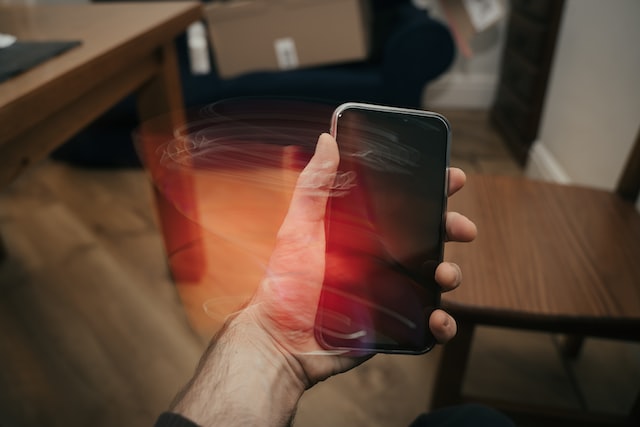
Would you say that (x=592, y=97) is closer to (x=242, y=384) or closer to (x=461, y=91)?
(x=461, y=91)

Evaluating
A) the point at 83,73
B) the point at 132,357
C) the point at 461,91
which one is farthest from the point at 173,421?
the point at 461,91

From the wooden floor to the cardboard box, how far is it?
0.73 metres

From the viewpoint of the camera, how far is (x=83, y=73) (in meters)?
0.65

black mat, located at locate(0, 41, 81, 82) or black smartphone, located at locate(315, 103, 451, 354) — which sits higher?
black mat, located at locate(0, 41, 81, 82)

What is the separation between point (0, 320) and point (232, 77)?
3.50 feet

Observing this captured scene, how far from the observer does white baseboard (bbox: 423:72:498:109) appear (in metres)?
2.46

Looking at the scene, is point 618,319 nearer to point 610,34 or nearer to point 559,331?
point 559,331

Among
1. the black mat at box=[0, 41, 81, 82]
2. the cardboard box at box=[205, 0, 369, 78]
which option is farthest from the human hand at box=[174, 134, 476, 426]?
the cardboard box at box=[205, 0, 369, 78]

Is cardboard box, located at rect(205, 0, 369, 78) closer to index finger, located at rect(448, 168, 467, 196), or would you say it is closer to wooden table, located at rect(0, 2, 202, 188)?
wooden table, located at rect(0, 2, 202, 188)

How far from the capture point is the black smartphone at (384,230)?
38 centimetres

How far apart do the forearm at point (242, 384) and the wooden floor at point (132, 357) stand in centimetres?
33

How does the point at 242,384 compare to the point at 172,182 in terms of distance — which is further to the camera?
the point at 172,182

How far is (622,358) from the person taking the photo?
108 centimetres

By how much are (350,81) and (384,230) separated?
1.25 metres
